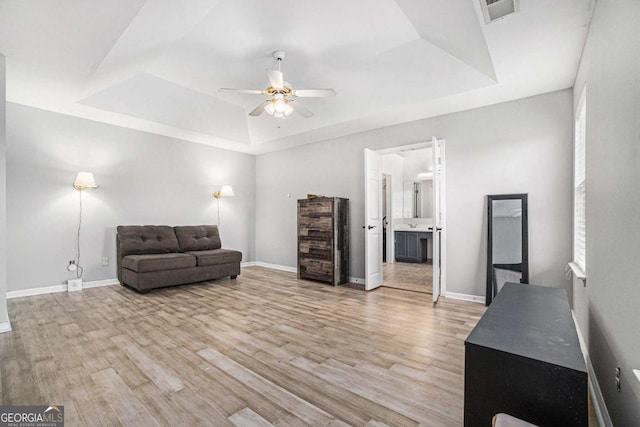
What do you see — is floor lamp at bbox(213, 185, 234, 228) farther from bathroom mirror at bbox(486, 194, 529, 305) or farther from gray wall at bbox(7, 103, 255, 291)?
bathroom mirror at bbox(486, 194, 529, 305)

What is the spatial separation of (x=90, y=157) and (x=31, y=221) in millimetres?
1243

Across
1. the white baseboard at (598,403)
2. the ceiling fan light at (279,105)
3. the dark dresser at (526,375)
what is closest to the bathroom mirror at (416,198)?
the ceiling fan light at (279,105)

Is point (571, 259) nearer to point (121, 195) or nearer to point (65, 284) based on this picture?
point (121, 195)

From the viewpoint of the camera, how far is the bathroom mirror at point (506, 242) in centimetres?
362

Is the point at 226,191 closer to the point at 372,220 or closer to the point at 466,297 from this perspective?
the point at 372,220

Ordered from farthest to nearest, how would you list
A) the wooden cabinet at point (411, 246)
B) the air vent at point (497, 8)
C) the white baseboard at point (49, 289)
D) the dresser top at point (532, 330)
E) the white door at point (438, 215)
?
the wooden cabinet at point (411, 246), the white baseboard at point (49, 289), the white door at point (438, 215), the air vent at point (497, 8), the dresser top at point (532, 330)

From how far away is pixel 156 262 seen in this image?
4387mm

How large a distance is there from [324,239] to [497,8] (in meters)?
3.73

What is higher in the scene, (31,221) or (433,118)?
(433,118)

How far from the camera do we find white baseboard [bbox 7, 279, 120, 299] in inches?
162

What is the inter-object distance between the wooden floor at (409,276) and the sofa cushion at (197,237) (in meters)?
3.41

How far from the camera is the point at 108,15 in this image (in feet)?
8.11

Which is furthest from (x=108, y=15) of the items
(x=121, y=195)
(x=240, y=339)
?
(x=121, y=195)

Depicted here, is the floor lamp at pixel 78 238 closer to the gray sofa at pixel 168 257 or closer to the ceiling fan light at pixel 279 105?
the gray sofa at pixel 168 257
